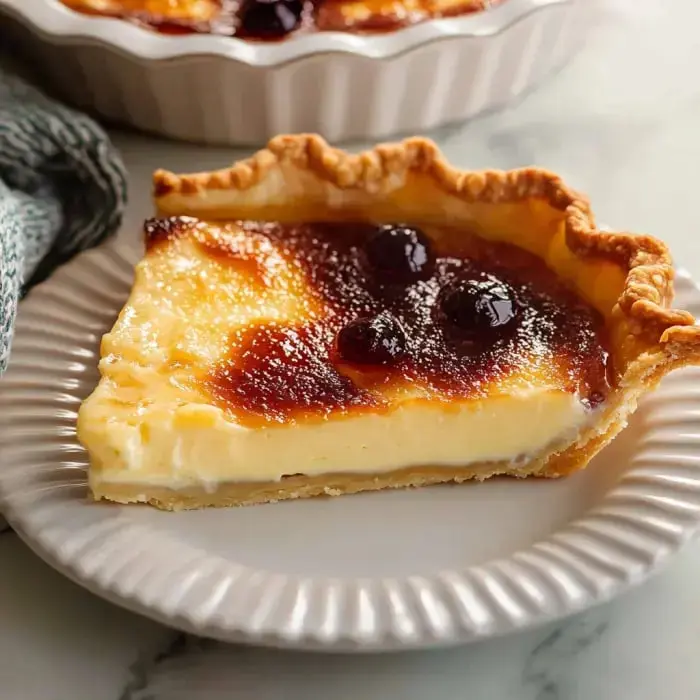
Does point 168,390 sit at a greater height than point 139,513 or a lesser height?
greater

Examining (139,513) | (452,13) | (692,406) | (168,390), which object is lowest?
(139,513)

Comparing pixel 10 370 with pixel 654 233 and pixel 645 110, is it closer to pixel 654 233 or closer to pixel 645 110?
pixel 654 233

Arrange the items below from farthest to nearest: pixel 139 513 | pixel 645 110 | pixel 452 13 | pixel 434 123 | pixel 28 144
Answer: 1. pixel 645 110
2. pixel 434 123
3. pixel 452 13
4. pixel 28 144
5. pixel 139 513

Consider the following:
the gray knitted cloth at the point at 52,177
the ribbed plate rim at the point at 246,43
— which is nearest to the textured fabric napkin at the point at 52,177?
the gray knitted cloth at the point at 52,177

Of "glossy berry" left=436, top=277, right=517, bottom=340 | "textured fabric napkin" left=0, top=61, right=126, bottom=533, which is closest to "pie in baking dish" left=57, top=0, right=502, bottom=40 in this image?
"textured fabric napkin" left=0, top=61, right=126, bottom=533

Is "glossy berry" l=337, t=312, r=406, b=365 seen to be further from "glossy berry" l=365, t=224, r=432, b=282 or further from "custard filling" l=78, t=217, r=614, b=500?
"glossy berry" l=365, t=224, r=432, b=282

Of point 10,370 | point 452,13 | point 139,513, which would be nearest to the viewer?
point 139,513

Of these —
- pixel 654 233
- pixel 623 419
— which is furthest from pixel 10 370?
pixel 654 233

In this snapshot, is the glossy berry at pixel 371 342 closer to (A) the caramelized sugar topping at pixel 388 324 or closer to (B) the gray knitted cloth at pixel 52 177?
(A) the caramelized sugar topping at pixel 388 324
